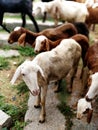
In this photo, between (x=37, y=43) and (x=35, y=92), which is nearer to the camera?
(x=35, y=92)

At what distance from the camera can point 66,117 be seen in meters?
4.98

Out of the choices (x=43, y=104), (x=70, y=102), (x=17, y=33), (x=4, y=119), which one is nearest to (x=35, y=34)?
(x=17, y=33)

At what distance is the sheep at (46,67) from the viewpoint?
425 cm

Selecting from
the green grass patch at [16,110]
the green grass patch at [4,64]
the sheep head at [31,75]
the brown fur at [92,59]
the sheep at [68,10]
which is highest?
the sheep head at [31,75]

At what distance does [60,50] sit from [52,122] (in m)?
1.17

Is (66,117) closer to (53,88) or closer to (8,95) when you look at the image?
(53,88)

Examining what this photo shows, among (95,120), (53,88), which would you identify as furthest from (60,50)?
(95,120)

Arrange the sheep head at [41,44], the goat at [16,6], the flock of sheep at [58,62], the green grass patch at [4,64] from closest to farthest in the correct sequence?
the flock of sheep at [58,62]
the sheep head at [41,44]
the green grass patch at [4,64]
the goat at [16,6]

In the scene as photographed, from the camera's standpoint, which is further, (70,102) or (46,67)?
(70,102)

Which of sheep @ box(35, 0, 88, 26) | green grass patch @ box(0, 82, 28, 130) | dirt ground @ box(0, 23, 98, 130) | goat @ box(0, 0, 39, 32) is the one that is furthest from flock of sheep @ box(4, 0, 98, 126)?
goat @ box(0, 0, 39, 32)

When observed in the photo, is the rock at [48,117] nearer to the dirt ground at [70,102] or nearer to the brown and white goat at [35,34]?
the dirt ground at [70,102]

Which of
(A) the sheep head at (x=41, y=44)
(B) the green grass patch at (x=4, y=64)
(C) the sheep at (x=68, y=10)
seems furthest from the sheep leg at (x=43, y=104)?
(C) the sheep at (x=68, y=10)

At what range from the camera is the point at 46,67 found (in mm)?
4781

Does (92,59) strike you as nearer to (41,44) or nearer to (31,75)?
(41,44)
